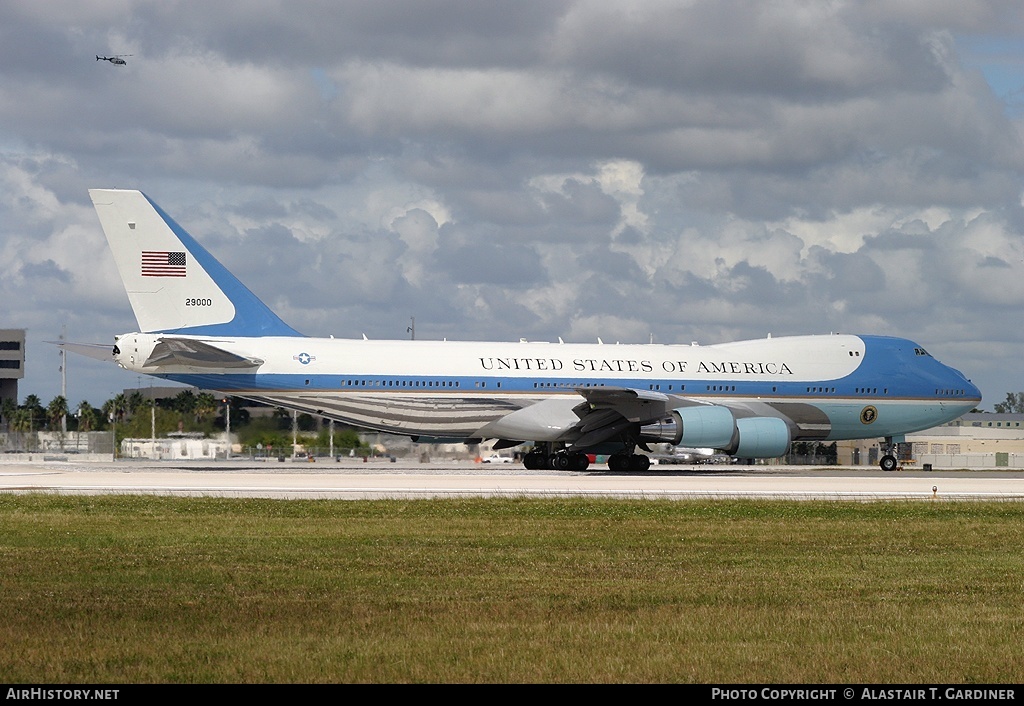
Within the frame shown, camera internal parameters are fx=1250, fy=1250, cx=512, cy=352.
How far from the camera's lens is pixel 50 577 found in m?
13.5

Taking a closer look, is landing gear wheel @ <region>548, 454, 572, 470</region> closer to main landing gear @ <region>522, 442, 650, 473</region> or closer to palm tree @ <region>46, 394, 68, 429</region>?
main landing gear @ <region>522, 442, 650, 473</region>

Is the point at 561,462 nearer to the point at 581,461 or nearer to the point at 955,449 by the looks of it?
the point at 581,461

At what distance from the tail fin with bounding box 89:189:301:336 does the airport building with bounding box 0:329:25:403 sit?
96.2 meters

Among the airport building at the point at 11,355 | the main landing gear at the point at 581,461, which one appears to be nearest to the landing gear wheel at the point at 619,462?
the main landing gear at the point at 581,461

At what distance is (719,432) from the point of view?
3672cm

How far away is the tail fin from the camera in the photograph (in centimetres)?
3744

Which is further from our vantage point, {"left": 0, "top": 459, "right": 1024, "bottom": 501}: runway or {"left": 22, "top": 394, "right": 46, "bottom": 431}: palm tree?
{"left": 22, "top": 394, "right": 46, "bottom": 431}: palm tree

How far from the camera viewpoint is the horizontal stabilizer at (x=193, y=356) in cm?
3581

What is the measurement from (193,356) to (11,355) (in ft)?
328

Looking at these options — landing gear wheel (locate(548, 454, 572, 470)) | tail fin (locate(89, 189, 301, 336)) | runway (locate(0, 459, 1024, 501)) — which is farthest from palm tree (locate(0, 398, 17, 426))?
landing gear wheel (locate(548, 454, 572, 470))

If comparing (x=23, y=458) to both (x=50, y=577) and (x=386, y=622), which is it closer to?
(x=50, y=577)

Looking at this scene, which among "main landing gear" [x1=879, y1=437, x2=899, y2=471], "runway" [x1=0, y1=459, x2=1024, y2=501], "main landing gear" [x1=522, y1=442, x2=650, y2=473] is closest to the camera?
"runway" [x1=0, y1=459, x2=1024, y2=501]

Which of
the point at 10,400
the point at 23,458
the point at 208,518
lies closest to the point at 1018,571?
the point at 208,518

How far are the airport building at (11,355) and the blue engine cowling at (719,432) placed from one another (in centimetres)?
10413
